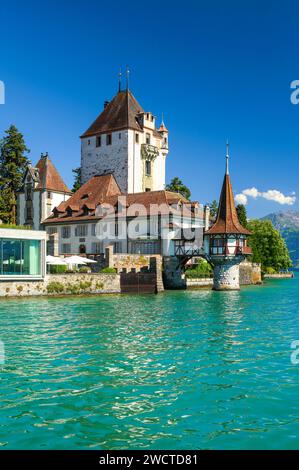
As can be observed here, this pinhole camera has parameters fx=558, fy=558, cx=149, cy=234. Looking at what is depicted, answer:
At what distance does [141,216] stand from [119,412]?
51.1 meters

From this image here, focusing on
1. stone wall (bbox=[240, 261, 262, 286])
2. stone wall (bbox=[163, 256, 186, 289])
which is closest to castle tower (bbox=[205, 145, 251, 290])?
stone wall (bbox=[163, 256, 186, 289])

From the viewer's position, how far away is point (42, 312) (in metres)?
31.2

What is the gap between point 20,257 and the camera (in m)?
42.0

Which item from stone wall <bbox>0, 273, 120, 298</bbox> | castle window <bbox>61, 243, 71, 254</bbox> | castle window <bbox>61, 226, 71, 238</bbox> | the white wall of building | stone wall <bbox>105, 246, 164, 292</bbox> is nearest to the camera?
stone wall <bbox>0, 273, 120, 298</bbox>

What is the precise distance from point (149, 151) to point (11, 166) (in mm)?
19509

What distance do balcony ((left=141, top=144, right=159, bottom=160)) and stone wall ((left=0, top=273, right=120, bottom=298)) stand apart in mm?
32355

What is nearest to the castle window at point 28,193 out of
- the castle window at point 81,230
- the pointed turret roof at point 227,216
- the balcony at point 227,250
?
the castle window at point 81,230

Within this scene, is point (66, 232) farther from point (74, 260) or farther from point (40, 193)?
point (74, 260)

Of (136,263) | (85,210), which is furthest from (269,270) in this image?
(136,263)

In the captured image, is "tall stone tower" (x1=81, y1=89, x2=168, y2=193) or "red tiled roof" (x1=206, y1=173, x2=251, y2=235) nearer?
"red tiled roof" (x1=206, y1=173, x2=251, y2=235)

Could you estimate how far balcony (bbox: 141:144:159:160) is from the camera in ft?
257

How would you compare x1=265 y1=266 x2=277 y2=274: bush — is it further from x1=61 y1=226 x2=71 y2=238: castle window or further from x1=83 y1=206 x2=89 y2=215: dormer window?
x1=61 y1=226 x2=71 y2=238: castle window

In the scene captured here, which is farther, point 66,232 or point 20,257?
point 66,232
